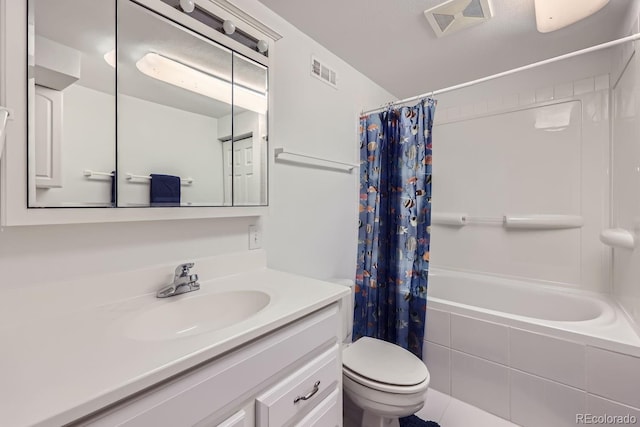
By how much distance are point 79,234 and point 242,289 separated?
1.91ft

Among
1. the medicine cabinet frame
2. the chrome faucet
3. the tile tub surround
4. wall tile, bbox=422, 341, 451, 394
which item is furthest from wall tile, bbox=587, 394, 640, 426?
the medicine cabinet frame

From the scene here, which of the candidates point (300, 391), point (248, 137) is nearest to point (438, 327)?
point (300, 391)

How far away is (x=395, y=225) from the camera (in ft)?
6.28

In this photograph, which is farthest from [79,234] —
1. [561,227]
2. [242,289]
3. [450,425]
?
[561,227]

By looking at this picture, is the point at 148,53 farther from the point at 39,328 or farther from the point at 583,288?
the point at 583,288

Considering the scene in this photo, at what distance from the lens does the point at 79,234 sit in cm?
94

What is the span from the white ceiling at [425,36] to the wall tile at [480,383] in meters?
2.00

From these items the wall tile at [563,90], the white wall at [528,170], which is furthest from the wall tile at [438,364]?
the wall tile at [563,90]

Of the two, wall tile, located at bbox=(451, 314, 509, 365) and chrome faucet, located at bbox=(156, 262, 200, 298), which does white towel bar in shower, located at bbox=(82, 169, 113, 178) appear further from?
wall tile, located at bbox=(451, 314, 509, 365)

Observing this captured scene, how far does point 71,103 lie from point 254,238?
870 millimetres

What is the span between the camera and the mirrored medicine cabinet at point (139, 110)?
85 centimetres

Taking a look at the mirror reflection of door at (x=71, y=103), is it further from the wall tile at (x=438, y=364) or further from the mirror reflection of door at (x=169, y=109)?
the wall tile at (x=438, y=364)

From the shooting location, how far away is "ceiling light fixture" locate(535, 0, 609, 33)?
1.37m

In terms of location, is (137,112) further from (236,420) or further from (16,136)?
(236,420)
